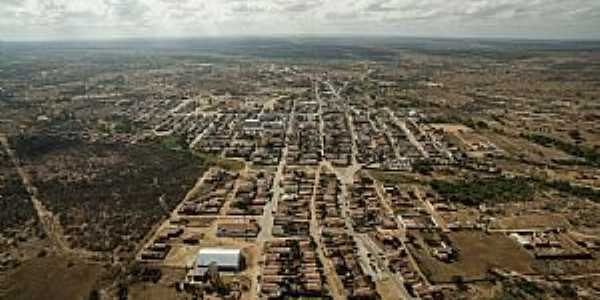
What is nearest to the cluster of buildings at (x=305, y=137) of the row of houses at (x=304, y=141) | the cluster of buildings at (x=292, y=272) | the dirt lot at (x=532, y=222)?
the row of houses at (x=304, y=141)

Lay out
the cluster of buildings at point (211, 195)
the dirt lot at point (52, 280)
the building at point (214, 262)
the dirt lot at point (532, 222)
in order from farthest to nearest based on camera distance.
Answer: the cluster of buildings at point (211, 195) < the dirt lot at point (532, 222) < the building at point (214, 262) < the dirt lot at point (52, 280)

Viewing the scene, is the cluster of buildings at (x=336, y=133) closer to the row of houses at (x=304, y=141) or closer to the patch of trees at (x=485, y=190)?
the row of houses at (x=304, y=141)

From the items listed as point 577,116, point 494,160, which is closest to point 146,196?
point 494,160

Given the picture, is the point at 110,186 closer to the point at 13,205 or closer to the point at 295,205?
the point at 13,205

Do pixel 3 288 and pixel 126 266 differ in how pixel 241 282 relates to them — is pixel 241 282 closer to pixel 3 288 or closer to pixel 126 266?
pixel 126 266

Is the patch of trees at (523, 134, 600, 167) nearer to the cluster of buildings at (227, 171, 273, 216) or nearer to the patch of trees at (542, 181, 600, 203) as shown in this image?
the patch of trees at (542, 181, 600, 203)
